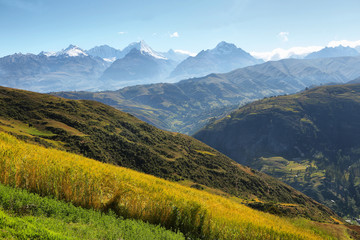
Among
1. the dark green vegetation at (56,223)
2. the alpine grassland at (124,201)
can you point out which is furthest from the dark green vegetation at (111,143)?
the dark green vegetation at (56,223)

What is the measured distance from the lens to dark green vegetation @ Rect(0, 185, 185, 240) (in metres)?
7.81

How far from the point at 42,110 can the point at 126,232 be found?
84641 mm

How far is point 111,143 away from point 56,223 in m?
70.6

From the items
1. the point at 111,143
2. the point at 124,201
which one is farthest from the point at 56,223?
the point at 111,143

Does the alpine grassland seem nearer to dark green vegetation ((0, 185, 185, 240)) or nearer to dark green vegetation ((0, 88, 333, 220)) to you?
dark green vegetation ((0, 185, 185, 240))

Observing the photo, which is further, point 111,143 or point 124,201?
point 111,143

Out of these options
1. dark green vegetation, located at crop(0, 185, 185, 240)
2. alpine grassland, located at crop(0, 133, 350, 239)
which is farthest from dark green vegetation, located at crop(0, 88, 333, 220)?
dark green vegetation, located at crop(0, 185, 185, 240)

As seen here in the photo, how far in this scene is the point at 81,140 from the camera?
212 ft

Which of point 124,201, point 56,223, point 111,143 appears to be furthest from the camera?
point 111,143

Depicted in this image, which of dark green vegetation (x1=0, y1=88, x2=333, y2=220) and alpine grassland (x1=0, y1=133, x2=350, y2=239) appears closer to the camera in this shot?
alpine grassland (x1=0, y1=133, x2=350, y2=239)

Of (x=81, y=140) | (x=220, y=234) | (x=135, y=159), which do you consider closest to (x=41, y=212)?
(x=220, y=234)

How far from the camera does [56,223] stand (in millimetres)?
9344

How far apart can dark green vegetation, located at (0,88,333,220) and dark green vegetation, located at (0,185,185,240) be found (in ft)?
144

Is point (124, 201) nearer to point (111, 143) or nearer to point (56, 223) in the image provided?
point (56, 223)
